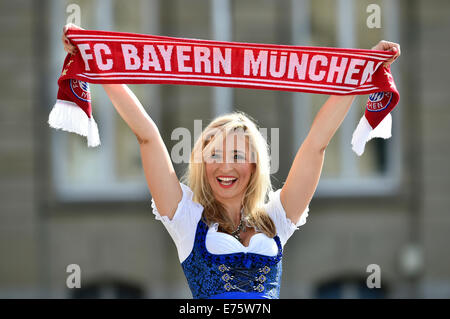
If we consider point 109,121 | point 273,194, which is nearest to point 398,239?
point 109,121

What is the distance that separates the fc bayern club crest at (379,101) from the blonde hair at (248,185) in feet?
1.78

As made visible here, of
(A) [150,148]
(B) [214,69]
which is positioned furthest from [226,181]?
(B) [214,69]

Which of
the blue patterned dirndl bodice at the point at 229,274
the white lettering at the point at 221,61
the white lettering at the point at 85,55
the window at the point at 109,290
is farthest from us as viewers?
the window at the point at 109,290

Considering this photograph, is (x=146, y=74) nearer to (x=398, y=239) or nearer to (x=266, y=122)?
(x=266, y=122)

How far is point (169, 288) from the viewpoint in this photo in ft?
26.6

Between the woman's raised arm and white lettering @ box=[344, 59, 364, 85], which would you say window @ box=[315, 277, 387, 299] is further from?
the woman's raised arm

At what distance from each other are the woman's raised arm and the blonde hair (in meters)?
0.15

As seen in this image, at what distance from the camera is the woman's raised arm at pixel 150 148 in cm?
276

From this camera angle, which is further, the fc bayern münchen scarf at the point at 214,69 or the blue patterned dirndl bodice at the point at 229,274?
the fc bayern münchen scarf at the point at 214,69

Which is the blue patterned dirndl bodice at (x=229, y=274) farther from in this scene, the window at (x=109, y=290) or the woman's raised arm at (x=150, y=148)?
the window at (x=109, y=290)

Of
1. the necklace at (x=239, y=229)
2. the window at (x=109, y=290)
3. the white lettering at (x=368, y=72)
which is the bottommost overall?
the necklace at (x=239, y=229)

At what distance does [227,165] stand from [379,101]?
2.55 ft

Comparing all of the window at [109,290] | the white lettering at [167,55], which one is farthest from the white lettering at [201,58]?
the window at [109,290]

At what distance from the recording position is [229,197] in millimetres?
2906
